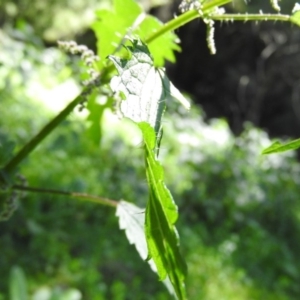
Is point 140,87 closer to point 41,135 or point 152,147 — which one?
point 152,147

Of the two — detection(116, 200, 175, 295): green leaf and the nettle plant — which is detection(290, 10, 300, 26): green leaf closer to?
the nettle plant

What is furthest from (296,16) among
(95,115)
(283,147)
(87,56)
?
(95,115)

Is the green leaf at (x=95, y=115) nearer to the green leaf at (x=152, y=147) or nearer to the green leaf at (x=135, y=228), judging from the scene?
the green leaf at (x=135, y=228)

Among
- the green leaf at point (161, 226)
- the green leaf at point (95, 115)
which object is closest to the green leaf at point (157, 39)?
the green leaf at point (95, 115)

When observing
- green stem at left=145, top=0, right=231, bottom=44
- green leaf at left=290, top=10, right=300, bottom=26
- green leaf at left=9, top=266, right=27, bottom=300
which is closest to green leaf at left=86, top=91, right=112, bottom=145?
green stem at left=145, top=0, right=231, bottom=44

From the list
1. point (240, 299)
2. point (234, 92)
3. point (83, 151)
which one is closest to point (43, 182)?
point (83, 151)

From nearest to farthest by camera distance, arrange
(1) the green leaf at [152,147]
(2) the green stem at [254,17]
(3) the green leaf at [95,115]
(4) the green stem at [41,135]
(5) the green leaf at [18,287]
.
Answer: (1) the green leaf at [152,147]
(2) the green stem at [254,17]
(4) the green stem at [41,135]
(3) the green leaf at [95,115]
(5) the green leaf at [18,287]

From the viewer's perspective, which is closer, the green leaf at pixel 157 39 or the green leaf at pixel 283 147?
the green leaf at pixel 283 147
